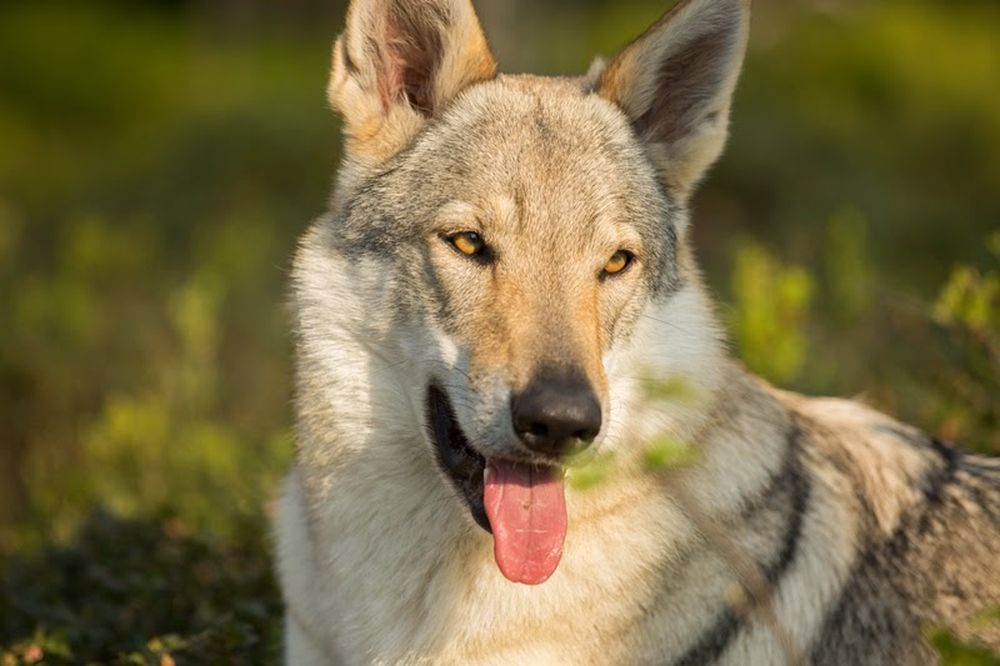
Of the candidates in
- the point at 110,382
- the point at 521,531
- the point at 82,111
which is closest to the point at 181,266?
the point at 110,382

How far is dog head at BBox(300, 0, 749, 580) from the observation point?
3781 mm

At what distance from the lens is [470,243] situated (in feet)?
13.2

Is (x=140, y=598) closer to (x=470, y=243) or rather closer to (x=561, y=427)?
(x=470, y=243)

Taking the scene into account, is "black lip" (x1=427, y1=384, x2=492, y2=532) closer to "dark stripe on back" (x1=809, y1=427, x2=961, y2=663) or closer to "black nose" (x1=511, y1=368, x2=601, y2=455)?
"black nose" (x1=511, y1=368, x2=601, y2=455)

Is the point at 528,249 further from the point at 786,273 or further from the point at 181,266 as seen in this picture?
the point at 181,266

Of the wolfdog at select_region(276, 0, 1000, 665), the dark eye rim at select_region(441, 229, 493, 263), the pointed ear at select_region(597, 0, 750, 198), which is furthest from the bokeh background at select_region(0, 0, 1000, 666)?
the pointed ear at select_region(597, 0, 750, 198)

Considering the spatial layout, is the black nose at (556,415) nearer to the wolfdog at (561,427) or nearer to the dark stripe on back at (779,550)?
the wolfdog at (561,427)

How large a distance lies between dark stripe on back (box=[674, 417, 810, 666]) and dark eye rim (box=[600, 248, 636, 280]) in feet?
2.22

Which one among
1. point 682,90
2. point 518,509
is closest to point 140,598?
point 518,509

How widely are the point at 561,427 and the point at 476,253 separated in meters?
0.65

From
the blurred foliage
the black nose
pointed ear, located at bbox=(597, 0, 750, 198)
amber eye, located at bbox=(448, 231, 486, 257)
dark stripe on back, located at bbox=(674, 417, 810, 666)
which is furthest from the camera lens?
the blurred foliage

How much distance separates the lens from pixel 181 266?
1241 cm

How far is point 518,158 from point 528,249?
0.97 ft

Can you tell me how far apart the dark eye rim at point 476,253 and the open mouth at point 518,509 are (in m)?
0.42
